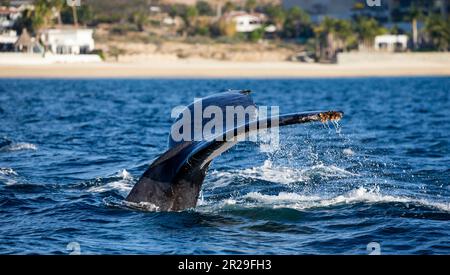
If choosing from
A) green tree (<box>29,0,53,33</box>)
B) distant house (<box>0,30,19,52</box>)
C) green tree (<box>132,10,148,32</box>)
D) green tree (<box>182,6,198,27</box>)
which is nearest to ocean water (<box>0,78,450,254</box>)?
distant house (<box>0,30,19,52</box>)

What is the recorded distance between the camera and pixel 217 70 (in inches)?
3184

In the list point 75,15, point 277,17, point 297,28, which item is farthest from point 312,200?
point 277,17

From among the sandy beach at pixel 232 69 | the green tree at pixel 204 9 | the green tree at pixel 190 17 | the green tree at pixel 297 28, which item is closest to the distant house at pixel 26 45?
the sandy beach at pixel 232 69

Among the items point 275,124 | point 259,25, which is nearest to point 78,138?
point 275,124

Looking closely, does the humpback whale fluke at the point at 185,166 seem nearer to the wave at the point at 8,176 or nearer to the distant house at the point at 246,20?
the wave at the point at 8,176

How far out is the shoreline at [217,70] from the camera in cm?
7508

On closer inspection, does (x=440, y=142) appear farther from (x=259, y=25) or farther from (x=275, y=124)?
(x=259, y=25)

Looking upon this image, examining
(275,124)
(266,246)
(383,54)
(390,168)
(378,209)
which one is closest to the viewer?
(275,124)

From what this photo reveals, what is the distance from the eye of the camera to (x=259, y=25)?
116 m

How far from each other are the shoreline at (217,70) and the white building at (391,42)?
1278 cm

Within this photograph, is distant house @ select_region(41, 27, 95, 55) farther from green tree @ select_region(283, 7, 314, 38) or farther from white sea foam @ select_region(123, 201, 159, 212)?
white sea foam @ select_region(123, 201, 159, 212)

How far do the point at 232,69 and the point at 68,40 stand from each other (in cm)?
1596

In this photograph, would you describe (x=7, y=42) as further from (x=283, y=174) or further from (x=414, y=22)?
(x=283, y=174)

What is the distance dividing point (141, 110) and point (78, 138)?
540 inches
